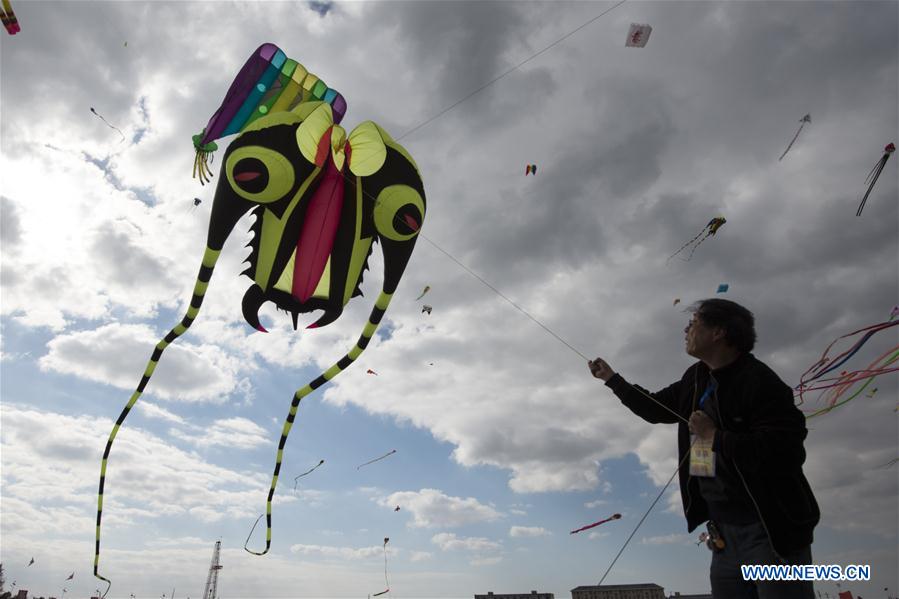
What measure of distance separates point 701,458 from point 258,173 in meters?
5.49

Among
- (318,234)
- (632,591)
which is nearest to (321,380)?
(318,234)

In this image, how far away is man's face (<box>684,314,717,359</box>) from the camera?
8.68 feet

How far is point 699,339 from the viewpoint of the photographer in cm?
267

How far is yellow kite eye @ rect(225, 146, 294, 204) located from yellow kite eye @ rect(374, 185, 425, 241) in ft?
3.75

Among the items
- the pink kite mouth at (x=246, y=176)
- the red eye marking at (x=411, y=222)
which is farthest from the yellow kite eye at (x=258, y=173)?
the red eye marking at (x=411, y=222)

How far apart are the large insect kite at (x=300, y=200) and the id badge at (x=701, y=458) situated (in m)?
4.90

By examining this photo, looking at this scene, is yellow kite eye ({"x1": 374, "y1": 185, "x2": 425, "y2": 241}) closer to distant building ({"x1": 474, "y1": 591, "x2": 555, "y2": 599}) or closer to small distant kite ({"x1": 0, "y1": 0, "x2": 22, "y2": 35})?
small distant kite ({"x1": 0, "y1": 0, "x2": 22, "y2": 35})

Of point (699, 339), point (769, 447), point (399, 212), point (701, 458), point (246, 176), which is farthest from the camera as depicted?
point (399, 212)

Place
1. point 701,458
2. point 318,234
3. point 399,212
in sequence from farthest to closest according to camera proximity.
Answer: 1. point 318,234
2. point 399,212
3. point 701,458

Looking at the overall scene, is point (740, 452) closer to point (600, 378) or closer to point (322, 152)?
point (600, 378)

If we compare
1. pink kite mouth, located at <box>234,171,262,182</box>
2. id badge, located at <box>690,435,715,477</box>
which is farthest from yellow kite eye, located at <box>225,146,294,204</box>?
id badge, located at <box>690,435,715,477</box>

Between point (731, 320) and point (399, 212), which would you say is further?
point (399, 212)

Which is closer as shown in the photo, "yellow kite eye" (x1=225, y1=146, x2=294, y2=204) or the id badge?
the id badge

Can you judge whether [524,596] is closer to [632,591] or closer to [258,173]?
[632,591]
